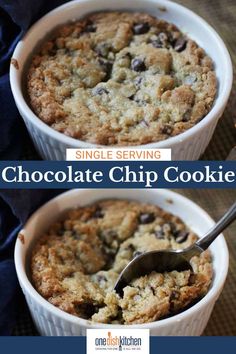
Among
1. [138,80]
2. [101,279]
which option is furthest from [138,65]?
[101,279]

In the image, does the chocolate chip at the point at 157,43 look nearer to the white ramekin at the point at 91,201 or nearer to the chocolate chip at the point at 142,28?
the chocolate chip at the point at 142,28

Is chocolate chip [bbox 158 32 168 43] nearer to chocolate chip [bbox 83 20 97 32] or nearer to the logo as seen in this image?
chocolate chip [bbox 83 20 97 32]

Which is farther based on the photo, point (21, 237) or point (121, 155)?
point (21, 237)

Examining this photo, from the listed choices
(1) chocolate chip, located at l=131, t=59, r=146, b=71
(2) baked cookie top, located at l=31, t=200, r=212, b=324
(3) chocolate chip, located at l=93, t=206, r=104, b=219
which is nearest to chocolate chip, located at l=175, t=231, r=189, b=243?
(2) baked cookie top, located at l=31, t=200, r=212, b=324

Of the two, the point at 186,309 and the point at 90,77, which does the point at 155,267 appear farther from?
the point at 90,77

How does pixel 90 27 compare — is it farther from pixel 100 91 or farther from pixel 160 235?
pixel 160 235

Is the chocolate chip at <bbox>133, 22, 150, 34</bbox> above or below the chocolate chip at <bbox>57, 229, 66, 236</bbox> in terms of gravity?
above
